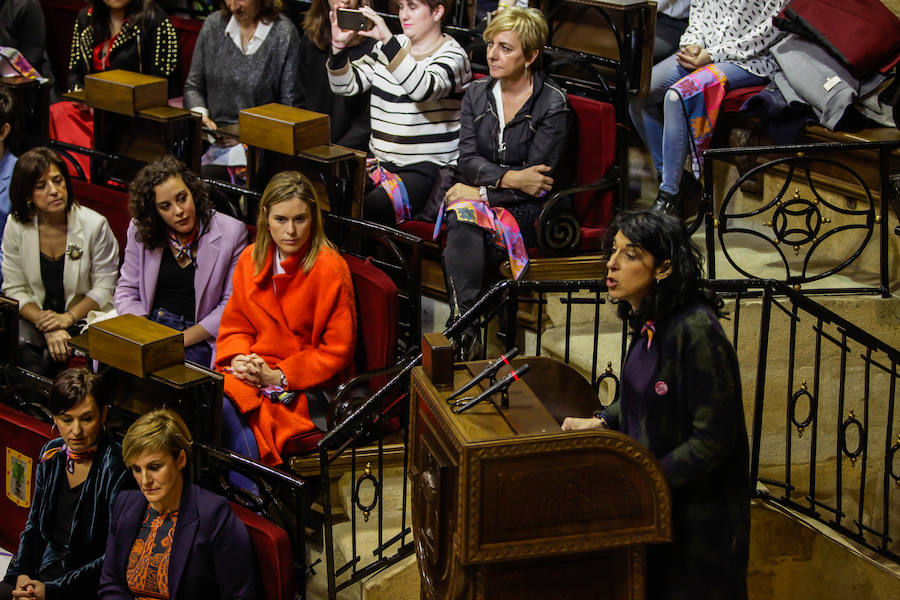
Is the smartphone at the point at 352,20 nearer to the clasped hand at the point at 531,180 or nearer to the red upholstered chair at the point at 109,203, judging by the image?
the clasped hand at the point at 531,180

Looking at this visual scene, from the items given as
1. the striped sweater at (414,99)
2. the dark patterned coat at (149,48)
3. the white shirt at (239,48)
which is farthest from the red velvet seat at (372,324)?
the dark patterned coat at (149,48)

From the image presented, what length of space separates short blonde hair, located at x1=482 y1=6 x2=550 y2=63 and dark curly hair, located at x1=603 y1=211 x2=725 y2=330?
2.04 meters

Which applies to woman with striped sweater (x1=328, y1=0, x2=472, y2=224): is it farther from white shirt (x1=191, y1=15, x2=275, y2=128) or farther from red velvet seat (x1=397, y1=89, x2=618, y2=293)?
white shirt (x1=191, y1=15, x2=275, y2=128)

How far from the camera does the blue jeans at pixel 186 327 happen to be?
14.0 feet

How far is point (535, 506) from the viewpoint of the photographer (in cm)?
236

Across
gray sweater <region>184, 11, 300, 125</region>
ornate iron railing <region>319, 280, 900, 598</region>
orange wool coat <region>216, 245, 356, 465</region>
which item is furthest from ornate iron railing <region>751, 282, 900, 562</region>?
gray sweater <region>184, 11, 300, 125</region>

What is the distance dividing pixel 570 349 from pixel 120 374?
5.41ft

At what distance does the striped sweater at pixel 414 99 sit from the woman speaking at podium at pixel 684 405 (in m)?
2.34

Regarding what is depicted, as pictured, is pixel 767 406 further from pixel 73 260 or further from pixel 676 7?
pixel 73 260

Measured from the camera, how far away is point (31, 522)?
3.72 meters

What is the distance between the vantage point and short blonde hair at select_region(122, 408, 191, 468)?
10.7 feet

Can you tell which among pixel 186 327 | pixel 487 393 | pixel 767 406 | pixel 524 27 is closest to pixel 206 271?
pixel 186 327

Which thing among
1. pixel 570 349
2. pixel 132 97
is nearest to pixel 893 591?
pixel 570 349

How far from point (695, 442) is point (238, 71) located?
3840 mm
